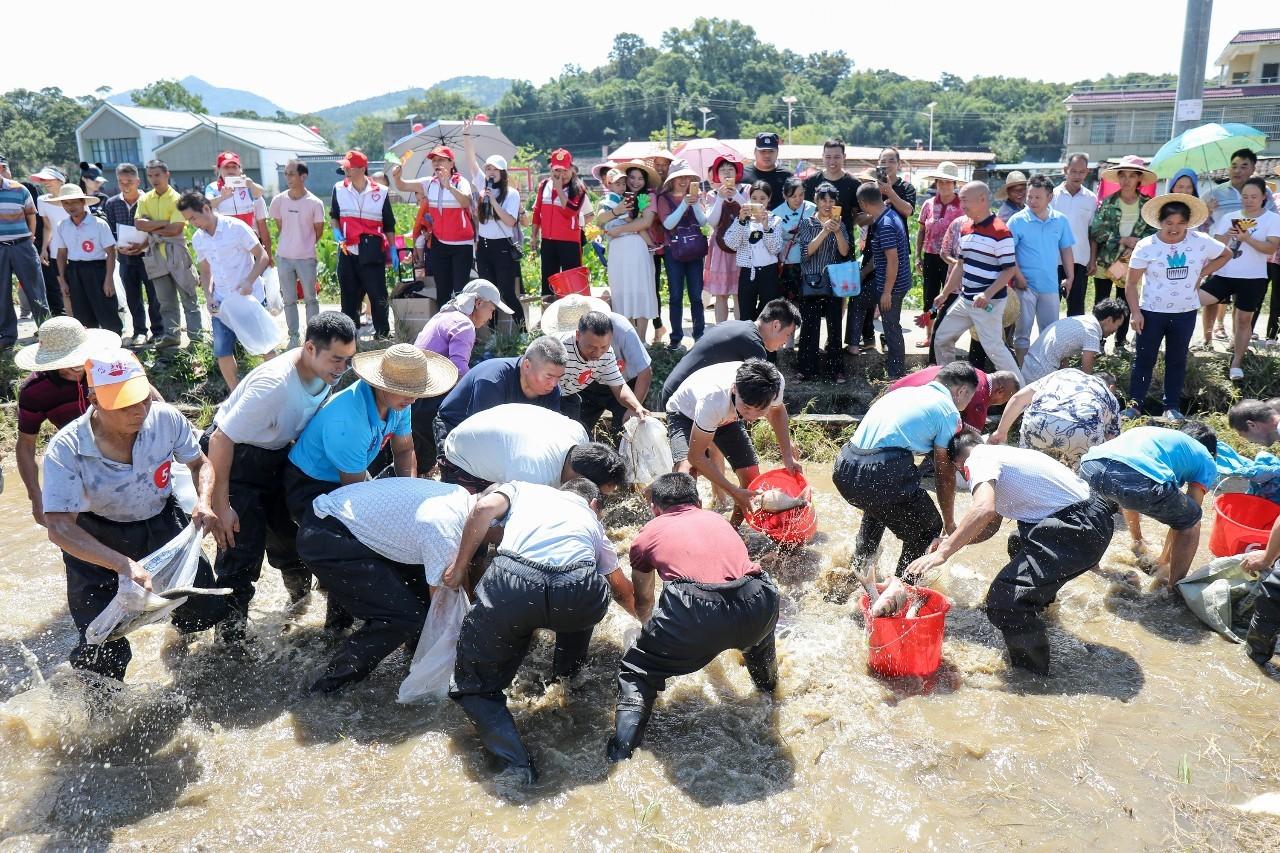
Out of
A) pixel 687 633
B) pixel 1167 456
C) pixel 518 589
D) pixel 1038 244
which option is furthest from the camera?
pixel 1038 244

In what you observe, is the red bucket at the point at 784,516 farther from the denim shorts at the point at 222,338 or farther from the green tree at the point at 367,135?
the green tree at the point at 367,135

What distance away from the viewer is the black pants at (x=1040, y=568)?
463 centimetres

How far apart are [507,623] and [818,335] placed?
5772 millimetres

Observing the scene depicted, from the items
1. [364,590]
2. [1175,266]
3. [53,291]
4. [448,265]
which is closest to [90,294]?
[53,291]

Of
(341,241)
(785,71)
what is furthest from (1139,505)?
(785,71)

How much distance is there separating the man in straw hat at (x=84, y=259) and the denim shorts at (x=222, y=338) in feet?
8.58

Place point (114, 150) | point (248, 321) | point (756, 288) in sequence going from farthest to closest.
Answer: point (114, 150) < point (756, 288) < point (248, 321)

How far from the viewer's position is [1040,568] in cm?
464

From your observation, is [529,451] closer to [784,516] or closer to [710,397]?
[710,397]

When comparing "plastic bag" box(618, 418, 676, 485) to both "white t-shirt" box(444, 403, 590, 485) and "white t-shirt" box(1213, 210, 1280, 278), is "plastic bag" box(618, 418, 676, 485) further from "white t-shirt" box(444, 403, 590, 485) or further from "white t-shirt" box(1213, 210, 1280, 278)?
"white t-shirt" box(1213, 210, 1280, 278)

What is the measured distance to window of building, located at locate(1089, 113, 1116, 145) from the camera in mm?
55531

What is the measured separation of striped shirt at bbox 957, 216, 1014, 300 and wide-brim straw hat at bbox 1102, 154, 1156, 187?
179cm

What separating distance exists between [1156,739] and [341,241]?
8390 millimetres

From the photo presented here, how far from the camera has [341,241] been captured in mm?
9742
